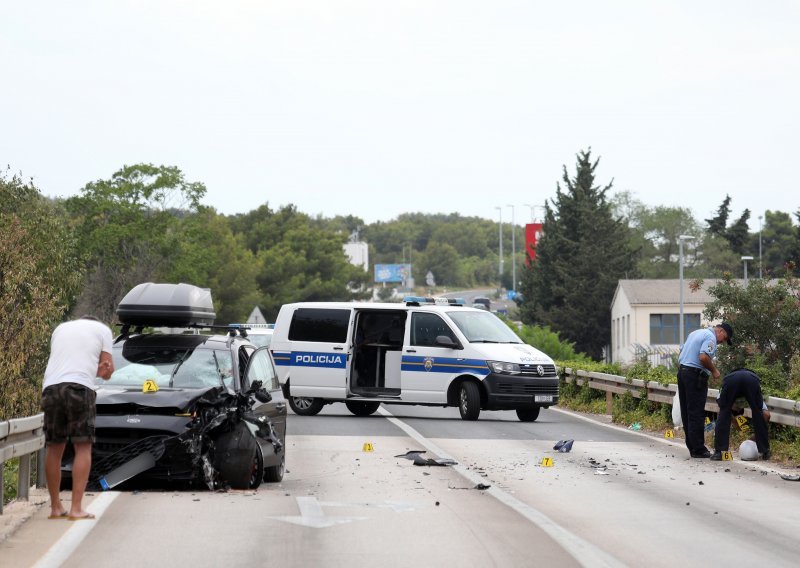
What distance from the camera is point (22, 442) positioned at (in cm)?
1077

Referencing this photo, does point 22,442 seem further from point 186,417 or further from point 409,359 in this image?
point 409,359

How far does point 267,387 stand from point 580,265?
76.3 m

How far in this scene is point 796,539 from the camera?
9695 millimetres

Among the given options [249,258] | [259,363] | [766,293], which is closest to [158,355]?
[259,363]

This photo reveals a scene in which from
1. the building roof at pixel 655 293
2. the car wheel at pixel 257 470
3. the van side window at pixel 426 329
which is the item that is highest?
the building roof at pixel 655 293

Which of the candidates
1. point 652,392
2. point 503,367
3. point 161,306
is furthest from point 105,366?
point 503,367

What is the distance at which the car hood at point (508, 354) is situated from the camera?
24.2m

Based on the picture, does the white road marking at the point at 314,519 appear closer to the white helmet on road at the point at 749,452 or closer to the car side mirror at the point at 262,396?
the car side mirror at the point at 262,396

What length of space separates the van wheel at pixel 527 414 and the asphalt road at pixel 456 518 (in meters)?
7.50

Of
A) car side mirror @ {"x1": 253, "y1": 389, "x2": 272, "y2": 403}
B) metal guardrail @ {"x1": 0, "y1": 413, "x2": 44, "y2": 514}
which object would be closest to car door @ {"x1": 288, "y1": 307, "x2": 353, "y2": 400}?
car side mirror @ {"x1": 253, "y1": 389, "x2": 272, "y2": 403}

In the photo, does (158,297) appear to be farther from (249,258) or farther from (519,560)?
(249,258)

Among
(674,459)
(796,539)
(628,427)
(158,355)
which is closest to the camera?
(796,539)

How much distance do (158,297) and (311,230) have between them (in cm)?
10839

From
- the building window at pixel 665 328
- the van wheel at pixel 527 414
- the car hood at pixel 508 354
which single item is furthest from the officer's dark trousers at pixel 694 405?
the building window at pixel 665 328
